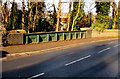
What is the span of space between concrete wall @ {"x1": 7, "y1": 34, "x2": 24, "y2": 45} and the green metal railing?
0.70 m

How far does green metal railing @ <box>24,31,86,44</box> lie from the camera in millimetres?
18480

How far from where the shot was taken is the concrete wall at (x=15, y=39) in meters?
16.4

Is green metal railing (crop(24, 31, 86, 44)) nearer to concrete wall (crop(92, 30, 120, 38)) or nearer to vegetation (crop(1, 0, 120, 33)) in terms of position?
vegetation (crop(1, 0, 120, 33))

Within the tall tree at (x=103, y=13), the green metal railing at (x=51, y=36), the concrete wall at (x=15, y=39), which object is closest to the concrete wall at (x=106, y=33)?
the tall tree at (x=103, y=13)

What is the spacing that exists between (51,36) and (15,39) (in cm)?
578

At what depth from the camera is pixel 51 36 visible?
847 inches

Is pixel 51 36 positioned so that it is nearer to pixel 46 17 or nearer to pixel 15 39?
pixel 15 39

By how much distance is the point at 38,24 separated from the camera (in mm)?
31094

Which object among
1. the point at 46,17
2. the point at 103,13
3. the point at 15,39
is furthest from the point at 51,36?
the point at 103,13

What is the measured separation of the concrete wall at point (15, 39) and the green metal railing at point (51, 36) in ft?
2.29

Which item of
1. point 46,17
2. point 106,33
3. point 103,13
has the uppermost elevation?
point 103,13

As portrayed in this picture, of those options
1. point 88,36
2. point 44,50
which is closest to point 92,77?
point 44,50

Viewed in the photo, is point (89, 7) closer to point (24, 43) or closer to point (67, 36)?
point (67, 36)

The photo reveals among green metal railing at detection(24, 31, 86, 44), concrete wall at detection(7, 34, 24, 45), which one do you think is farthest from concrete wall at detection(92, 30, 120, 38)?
concrete wall at detection(7, 34, 24, 45)
